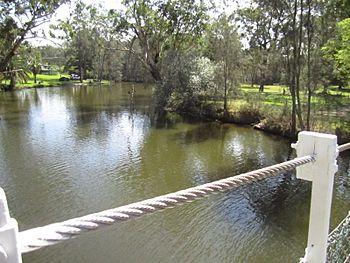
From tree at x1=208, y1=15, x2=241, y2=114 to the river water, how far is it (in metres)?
3.21

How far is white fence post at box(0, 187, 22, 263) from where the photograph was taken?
67cm

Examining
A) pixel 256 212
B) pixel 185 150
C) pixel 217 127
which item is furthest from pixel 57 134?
pixel 256 212

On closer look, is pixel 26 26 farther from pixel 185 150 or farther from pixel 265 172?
pixel 265 172

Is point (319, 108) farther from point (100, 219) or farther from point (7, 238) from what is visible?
point (7, 238)

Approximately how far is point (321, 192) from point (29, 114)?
76.2 ft

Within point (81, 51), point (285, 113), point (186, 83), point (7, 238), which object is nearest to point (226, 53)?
point (186, 83)

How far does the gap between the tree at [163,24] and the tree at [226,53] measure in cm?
628

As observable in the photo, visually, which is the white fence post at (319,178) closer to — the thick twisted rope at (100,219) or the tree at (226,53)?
the thick twisted rope at (100,219)

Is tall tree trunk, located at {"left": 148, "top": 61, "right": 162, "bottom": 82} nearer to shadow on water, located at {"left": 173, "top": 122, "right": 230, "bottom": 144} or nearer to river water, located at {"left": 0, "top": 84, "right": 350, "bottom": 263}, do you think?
shadow on water, located at {"left": 173, "top": 122, "right": 230, "bottom": 144}

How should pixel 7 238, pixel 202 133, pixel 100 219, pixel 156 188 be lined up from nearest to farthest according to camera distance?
pixel 7 238
pixel 100 219
pixel 156 188
pixel 202 133

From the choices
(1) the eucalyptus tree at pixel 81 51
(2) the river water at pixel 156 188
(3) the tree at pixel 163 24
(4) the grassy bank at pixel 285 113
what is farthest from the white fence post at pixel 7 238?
(1) the eucalyptus tree at pixel 81 51

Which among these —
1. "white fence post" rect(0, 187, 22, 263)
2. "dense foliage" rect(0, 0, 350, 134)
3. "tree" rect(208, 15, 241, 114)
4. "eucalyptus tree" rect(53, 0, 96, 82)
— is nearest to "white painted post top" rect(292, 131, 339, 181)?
"white fence post" rect(0, 187, 22, 263)

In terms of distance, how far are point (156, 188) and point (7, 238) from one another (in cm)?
959

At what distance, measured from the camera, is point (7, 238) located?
67 centimetres
